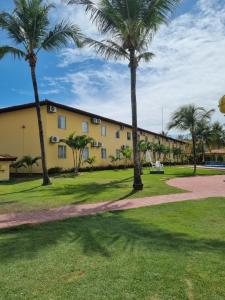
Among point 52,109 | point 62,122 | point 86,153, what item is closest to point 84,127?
point 86,153

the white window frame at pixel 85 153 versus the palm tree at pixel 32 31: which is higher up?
the palm tree at pixel 32 31

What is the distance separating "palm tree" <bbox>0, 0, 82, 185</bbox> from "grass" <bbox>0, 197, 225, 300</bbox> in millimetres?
12321

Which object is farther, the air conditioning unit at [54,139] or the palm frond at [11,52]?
the air conditioning unit at [54,139]

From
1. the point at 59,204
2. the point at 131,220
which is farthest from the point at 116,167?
the point at 131,220

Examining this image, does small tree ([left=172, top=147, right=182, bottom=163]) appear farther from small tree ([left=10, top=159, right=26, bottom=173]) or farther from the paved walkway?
the paved walkway

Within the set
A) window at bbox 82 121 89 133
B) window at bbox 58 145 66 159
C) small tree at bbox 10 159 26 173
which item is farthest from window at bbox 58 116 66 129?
small tree at bbox 10 159 26 173

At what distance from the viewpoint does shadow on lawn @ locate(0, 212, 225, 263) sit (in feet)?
19.4

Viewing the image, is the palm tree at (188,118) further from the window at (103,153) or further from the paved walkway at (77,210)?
the paved walkway at (77,210)

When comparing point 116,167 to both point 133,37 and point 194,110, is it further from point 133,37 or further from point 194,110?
point 133,37

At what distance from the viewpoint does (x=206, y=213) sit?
32.1 feet

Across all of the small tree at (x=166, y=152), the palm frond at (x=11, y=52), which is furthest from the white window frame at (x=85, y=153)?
the small tree at (x=166, y=152)

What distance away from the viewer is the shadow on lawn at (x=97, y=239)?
5922mm

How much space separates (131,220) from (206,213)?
2.45 metres

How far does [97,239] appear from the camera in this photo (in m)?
6.72
